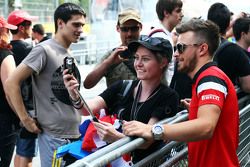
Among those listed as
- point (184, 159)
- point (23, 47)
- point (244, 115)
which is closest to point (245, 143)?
point (244, 115)

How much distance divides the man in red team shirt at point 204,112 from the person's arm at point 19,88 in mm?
1410

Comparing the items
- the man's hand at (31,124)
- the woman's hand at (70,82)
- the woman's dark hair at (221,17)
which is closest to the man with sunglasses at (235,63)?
the woman's dark hair at (221,17)

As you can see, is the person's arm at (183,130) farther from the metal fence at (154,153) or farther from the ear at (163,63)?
the ear at (163,63)

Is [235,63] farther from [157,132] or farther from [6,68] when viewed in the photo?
[6,68]

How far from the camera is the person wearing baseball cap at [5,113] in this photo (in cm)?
353

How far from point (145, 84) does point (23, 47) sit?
8.05 feet

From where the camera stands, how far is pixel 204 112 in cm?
193

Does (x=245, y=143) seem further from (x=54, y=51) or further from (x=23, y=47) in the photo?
(x=23, y=47)

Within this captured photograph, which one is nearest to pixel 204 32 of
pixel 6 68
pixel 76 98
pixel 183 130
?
pixel 183 130

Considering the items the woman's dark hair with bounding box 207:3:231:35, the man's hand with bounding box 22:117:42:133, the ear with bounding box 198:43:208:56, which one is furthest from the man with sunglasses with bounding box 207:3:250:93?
the man's hand with bounding box 22:117:42:133

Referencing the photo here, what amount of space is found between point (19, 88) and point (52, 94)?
28cm

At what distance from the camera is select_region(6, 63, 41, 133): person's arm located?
10.2 feet

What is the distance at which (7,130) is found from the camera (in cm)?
368

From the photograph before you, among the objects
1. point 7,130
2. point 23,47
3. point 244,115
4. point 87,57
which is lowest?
point 87,57
